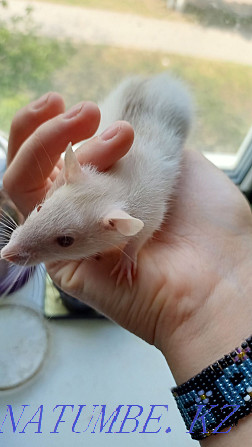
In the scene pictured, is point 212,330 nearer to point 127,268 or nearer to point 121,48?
point 127,268

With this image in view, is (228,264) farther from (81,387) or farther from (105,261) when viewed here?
(81,387)

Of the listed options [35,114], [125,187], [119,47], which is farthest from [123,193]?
[119,47]

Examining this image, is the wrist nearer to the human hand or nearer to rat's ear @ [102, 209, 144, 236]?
the human hand

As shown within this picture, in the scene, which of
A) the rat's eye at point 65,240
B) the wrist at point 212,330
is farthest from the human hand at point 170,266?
the rat's eye at point 65,240

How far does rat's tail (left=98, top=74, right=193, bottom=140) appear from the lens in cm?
95

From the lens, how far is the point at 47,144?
0.82 meters

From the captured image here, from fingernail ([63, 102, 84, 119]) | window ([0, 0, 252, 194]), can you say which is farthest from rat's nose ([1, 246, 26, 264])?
window ([0, 0, 252, 194])

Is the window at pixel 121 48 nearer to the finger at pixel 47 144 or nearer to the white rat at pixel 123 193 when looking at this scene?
the white rat at pixel 123 193

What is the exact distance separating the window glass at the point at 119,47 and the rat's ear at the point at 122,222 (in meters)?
0.51

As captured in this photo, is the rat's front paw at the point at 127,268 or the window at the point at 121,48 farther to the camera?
the window at the point at 121,48

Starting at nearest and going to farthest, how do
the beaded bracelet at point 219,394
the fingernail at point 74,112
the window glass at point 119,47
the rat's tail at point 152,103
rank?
the beaded bracelet at point 219,394 → the fingernail at point 74,112 → the rat's tail at point 152,103 → the window glass at point 119,47

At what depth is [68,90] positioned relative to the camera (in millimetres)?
1190

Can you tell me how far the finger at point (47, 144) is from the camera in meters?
0.80

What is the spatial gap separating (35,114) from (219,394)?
1.90 ft
